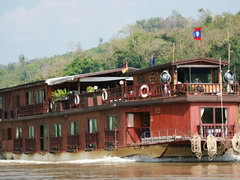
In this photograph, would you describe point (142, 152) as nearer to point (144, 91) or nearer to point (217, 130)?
point (144, 91)

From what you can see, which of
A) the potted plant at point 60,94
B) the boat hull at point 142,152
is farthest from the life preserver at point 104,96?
the potted plant at point 60,94

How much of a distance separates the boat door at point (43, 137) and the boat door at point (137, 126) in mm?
6390

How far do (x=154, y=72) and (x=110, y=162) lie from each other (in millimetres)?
3673

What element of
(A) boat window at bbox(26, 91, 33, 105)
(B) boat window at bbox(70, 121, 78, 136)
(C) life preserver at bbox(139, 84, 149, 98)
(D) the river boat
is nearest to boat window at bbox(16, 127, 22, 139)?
(A) boat window at bbox(26, 91, 33, 105)

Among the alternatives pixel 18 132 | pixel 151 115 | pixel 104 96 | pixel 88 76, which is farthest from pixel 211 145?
pixel 18 132

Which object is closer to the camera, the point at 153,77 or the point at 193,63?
the point at 193,63

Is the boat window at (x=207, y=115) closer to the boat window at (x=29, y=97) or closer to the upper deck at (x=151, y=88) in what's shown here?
the upper deck at (x=151, y=88)

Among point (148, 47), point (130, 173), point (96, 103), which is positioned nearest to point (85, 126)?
point (96, 103)

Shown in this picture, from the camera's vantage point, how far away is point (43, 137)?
30.4 m

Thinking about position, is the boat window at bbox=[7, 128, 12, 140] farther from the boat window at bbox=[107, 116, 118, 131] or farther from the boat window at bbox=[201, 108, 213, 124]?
the boat window at bbox=[201, 108, 213, 124]

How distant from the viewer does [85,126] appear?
27141mm

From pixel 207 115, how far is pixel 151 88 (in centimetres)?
222

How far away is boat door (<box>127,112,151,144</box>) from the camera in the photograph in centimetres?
2484

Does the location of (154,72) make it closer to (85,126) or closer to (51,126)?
(85,126)
